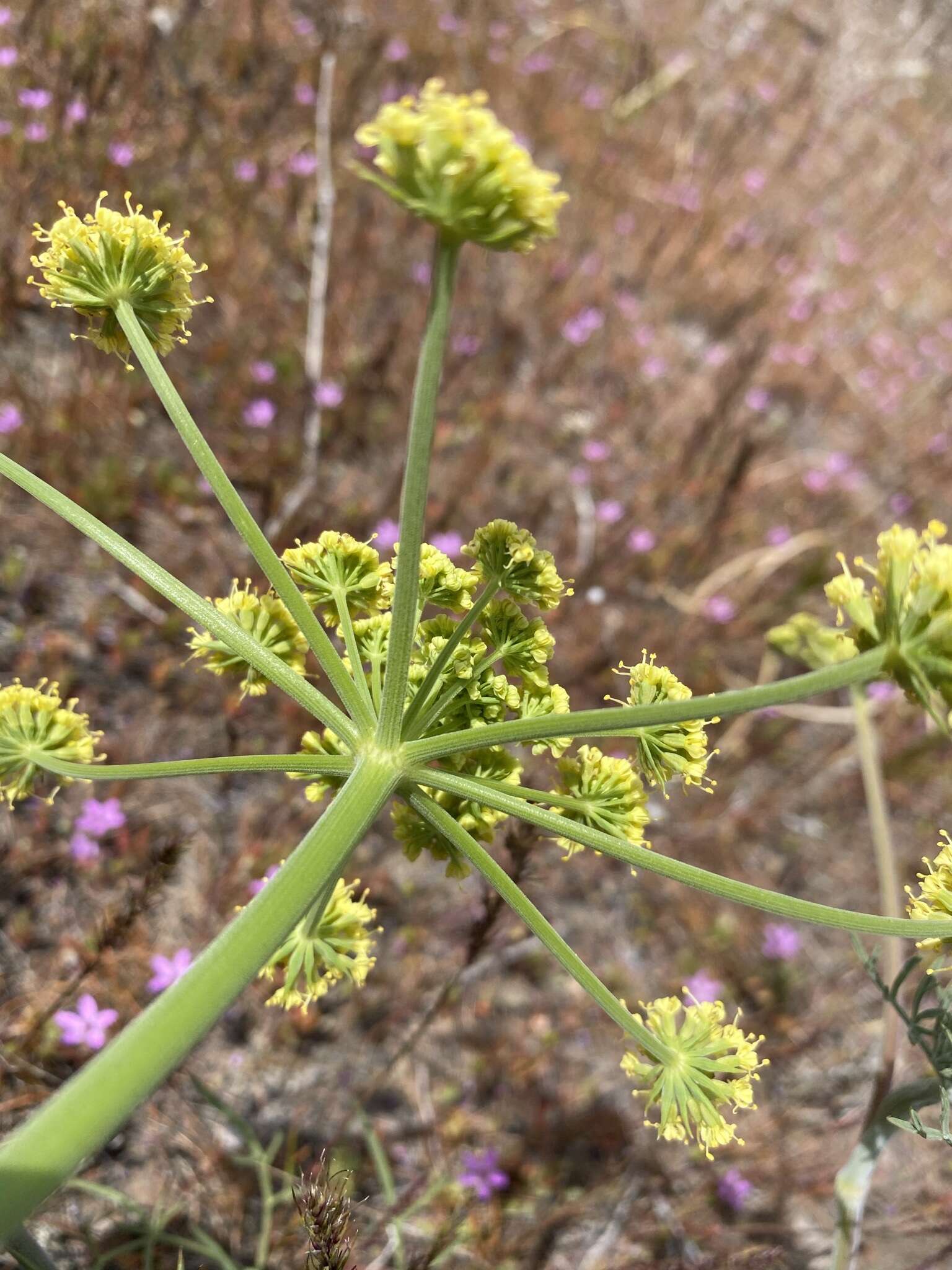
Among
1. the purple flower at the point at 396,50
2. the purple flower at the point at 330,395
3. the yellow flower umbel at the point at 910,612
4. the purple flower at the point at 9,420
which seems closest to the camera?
the yellow flower umbel at the point at 910,612

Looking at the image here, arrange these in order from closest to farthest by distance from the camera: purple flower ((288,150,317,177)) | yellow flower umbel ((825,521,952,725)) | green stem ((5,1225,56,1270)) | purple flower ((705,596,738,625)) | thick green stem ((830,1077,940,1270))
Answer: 1. yellow flower umbel ((825,521,952,725))
2. green stem ((5,1225,56,1270))
3. thick green stem ((830,1077,940,1270))
4. purple flower ((705,596,738,625))
5. purple flower ((288,150,317,177))

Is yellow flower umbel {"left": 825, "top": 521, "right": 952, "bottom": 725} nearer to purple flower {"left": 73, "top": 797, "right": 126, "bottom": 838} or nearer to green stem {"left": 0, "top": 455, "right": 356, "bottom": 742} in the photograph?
green stem {"left": 0, "top": 455, "right": 356, "bottom": 742}

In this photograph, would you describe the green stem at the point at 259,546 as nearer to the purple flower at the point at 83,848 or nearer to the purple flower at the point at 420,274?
the purple flower at the point at 83,848

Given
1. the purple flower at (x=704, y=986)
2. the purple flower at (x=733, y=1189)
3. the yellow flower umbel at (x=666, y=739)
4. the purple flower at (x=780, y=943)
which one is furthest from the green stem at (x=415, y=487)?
the purple flower at (x=780, y=943)

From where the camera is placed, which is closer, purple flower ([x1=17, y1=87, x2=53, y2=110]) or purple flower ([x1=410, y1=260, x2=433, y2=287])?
purple flower ([x1=17, y1=87, x2=53, y2=110])

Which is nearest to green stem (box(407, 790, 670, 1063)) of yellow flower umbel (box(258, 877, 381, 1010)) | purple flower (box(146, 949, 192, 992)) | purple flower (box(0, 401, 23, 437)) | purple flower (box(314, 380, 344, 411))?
yellow flower umbel (box(258, 877, 381, 1010))

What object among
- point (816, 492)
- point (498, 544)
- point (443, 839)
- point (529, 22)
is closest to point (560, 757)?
point (443, 839)
